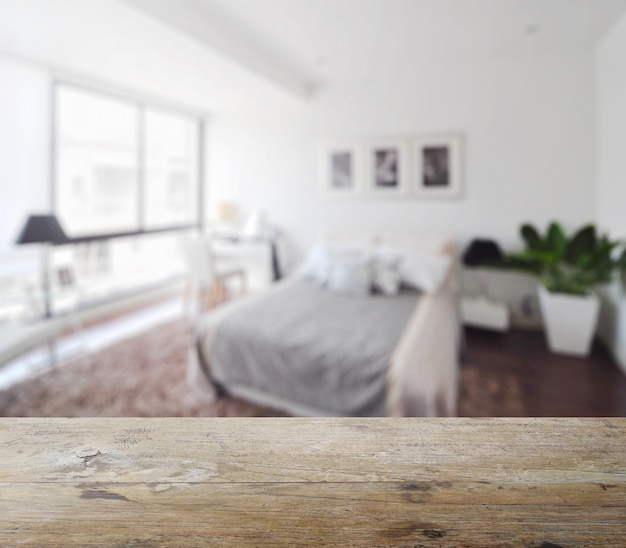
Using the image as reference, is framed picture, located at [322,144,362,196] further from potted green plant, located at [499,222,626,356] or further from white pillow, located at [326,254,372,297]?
potted green plant, located at [499,222,626,356]

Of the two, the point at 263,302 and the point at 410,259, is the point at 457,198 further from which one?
the point at 263,302

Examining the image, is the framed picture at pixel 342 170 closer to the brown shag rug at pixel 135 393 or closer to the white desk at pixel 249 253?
the white desk at pixel 249 253

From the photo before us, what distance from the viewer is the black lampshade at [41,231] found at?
251cm

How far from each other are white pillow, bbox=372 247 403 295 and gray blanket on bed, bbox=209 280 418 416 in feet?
1.21

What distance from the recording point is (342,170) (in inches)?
171

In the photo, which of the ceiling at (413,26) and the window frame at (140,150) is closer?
the ceiling at (413,26)

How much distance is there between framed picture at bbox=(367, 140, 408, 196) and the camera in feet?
13.2

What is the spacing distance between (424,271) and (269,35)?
230cm

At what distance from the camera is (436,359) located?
1.94 m

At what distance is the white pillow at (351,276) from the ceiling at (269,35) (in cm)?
177

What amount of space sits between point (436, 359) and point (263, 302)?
1.22m

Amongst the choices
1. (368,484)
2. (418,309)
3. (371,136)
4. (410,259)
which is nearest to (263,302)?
(418,309)

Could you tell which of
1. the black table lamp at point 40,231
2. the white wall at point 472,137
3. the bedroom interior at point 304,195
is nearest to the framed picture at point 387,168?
the bedroom interior at point 304,195

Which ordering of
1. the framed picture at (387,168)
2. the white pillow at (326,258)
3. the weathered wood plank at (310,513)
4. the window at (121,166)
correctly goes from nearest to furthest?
1. the weathered wood plank at (310,513)
2. the white pillow at (326,258)
3. the window at (121,166)
4. the framed picture at (387,168)
